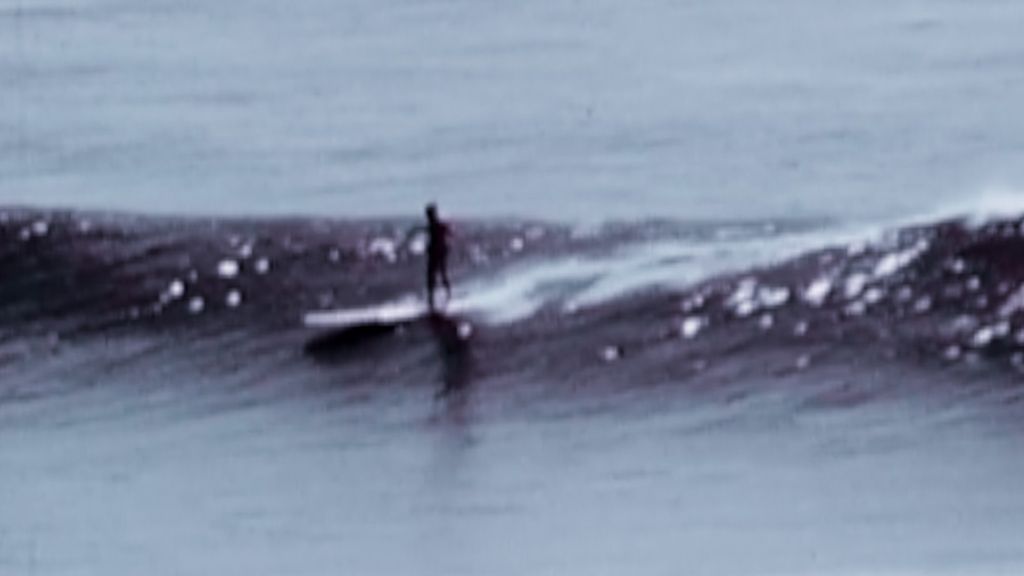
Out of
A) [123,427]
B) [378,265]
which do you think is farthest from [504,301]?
[123,427]

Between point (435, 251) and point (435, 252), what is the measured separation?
18 mm

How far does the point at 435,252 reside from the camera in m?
30.5

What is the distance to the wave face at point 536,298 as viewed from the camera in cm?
2969

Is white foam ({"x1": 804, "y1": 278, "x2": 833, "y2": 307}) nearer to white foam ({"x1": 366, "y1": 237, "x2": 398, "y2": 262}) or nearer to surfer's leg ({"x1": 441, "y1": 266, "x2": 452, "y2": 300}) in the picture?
surfer's leg ({"x1": 441, "y1": 266, "x2": 452, "y2": 300})

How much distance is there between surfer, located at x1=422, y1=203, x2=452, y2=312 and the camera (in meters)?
30.2

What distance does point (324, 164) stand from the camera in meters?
42.8

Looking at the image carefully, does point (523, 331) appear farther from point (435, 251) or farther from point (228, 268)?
point (228, 268)

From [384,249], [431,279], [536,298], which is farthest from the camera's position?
[384,249]

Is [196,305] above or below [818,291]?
above

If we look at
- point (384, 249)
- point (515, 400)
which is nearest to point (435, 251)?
point (515, 400)

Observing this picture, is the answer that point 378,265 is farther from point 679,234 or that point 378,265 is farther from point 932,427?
Result: point 932,427

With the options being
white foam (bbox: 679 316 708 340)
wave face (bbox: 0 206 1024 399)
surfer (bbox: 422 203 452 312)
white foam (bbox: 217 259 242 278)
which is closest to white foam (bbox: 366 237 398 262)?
wave face (bbox: 0 206 1024 399)

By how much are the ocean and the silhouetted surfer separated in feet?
1.14

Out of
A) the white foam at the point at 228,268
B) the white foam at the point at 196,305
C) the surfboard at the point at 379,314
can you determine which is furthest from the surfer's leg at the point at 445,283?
the white foam at the point at 228,268
